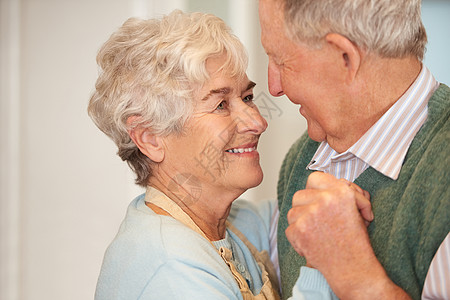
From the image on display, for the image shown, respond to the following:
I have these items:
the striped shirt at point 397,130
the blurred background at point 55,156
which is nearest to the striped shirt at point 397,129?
the striped shirt at point 397,130

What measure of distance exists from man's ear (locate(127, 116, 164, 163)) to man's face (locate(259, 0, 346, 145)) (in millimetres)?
403

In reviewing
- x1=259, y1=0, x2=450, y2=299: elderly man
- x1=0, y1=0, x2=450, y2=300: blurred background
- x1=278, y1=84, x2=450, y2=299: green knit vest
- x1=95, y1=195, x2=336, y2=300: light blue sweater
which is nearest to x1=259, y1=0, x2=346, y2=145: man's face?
x1=259, y1=0, x2=450, y2=299: elderly man

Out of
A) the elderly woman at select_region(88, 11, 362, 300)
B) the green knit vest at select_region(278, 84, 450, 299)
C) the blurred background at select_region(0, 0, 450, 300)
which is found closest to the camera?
the green knit vest at select_region(278, 84, 450, 299)

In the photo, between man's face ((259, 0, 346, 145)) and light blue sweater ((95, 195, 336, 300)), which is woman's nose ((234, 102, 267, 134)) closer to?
man's face ((259, 0, 346, 145))

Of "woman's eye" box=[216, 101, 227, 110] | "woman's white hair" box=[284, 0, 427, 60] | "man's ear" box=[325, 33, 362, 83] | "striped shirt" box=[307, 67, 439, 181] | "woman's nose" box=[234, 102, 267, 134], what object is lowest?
"woman's nose" box=[234, 102, 267, 134]

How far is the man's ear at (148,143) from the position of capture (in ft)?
5.00

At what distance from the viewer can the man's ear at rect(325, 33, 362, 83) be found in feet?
3.81

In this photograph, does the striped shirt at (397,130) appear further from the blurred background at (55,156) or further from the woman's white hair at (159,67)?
the blurred background at (55,156)

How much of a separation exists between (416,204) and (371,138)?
0.20 meters

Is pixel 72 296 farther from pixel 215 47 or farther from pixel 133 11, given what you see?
pixel 215 47

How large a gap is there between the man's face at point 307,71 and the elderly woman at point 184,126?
231mm

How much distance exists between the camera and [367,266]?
1.09 m

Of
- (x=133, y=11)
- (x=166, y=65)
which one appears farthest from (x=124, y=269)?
(x=133, y=11)

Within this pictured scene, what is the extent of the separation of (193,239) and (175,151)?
0.29 m
